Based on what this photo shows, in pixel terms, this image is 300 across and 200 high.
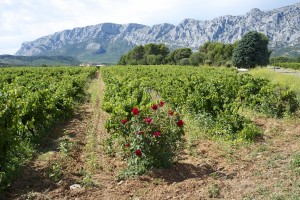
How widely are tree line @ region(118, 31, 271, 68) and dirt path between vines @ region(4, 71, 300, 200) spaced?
176 feet

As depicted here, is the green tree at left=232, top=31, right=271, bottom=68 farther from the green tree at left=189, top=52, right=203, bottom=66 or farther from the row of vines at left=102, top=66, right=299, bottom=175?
the row of vines at left=102, top=66, right=299, bottom=175

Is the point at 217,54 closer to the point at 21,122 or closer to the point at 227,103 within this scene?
the point at 227,103

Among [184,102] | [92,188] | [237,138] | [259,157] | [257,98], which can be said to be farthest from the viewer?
[184,102]

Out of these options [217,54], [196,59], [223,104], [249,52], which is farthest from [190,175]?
[217,54]

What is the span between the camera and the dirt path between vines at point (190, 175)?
5.96m

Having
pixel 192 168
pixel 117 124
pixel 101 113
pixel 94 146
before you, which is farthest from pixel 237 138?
pixel 101 113

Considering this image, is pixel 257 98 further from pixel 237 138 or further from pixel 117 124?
pixel 117 124

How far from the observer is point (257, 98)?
1209 cm

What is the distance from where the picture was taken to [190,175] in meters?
6.96

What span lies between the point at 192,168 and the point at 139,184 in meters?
1.45

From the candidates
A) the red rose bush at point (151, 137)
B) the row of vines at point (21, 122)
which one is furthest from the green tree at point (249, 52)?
the red rose bush at point (151, 137)

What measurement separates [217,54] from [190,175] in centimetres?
7518

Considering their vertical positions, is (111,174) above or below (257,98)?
below

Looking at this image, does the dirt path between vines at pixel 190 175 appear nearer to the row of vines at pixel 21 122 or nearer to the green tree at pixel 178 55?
the row of vines at pixel 21 122
